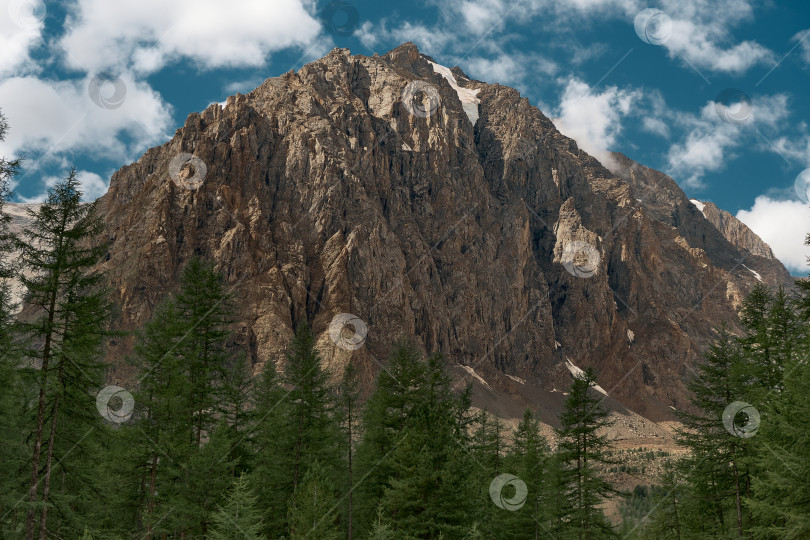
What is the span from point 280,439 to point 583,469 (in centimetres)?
1531

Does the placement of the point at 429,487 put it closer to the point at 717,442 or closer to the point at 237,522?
the point at 237,522

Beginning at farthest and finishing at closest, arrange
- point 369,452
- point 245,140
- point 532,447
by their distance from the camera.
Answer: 1. point 245,140
2. point 532,447
3. point 369,452

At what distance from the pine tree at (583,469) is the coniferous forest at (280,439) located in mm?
93

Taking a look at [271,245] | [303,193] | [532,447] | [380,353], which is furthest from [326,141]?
[532,447]

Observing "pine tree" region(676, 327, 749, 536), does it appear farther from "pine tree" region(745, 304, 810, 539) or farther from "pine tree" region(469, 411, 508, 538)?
"pine tree" region(469, 411, 508, 538)

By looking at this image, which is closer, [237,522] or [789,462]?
[789,462]

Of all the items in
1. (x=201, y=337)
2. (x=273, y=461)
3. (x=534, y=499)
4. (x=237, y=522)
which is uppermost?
(x=201, y=337)

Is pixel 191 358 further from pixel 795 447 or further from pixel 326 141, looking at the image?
pixel 326 141

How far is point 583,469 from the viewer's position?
27406 mm

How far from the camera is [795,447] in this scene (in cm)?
1727

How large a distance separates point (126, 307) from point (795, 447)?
15953cm

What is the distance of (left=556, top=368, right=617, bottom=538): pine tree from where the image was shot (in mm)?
27109

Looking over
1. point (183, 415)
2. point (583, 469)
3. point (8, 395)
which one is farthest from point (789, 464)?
point (8, 395)

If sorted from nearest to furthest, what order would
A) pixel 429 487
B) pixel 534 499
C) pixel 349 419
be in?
1. pixel 429 487
2. pixel 534 499
3. pixel 349 419
